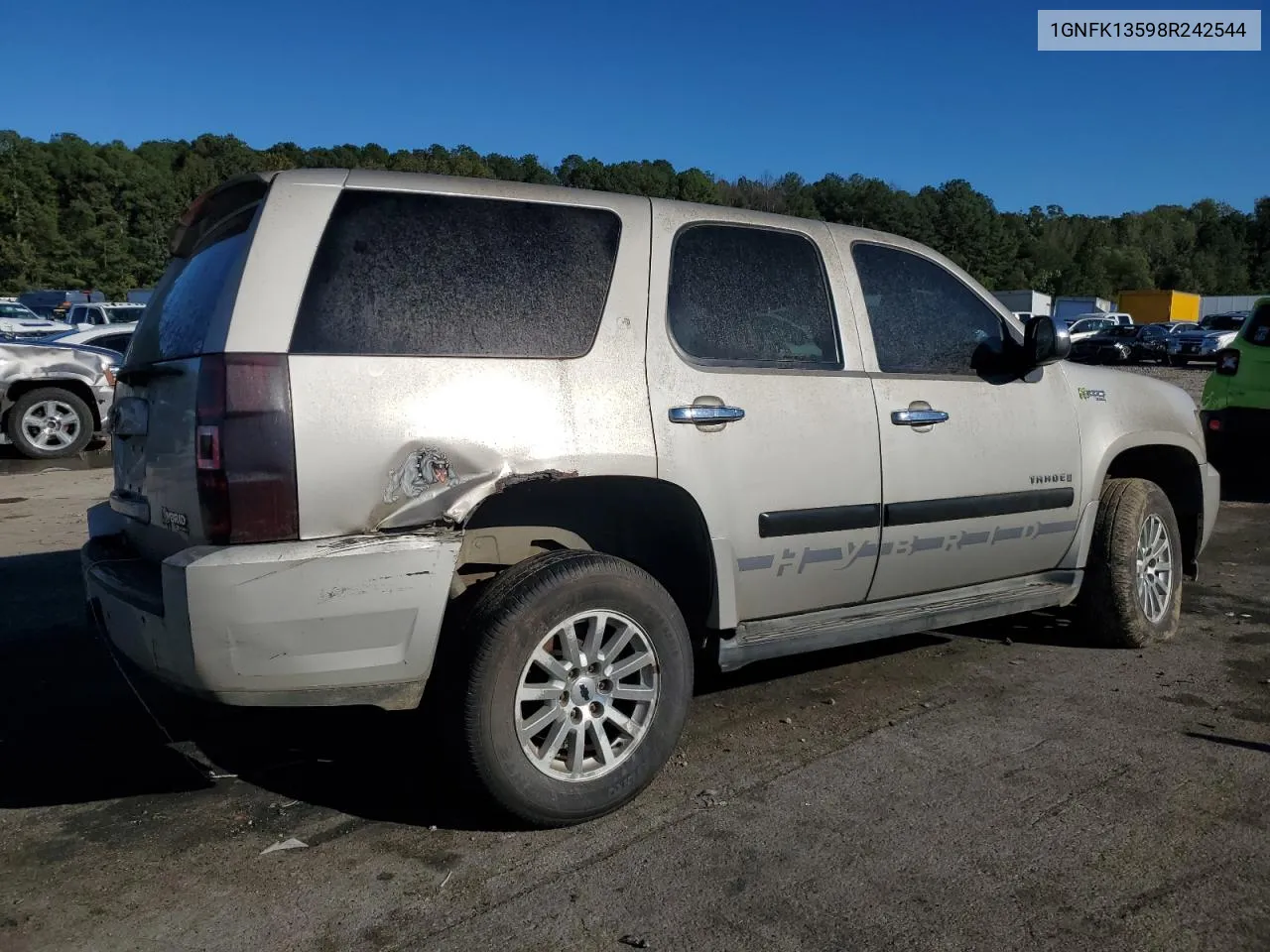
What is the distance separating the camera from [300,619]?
2811mm

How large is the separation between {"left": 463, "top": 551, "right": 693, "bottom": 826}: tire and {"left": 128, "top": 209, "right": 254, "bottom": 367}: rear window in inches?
44.6

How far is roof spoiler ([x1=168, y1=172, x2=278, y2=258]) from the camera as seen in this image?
3.19 metres

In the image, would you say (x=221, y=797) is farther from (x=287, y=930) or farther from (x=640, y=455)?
(x=640, y=455)

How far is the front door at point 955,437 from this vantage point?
4078mm

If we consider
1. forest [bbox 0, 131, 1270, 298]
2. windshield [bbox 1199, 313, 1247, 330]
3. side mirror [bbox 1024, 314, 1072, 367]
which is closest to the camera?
side mirror [bbox 1024, 314, 1072, 367]

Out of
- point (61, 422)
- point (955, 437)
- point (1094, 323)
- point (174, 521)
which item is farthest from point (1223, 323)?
point (174, 521)

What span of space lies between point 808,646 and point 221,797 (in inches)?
79.3

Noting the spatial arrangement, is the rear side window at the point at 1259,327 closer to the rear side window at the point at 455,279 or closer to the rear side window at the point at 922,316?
the rear side window at the point at 922,316

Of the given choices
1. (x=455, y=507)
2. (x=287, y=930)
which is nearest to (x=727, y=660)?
(x=455, y=507)

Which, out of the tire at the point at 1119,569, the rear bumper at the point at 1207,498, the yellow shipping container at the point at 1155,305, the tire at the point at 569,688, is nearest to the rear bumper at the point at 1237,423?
the rear bumper at the point at 1207,498

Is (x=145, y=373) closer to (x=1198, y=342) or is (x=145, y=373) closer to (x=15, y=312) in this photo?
(x=15, y=312)

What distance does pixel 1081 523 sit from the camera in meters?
4.76

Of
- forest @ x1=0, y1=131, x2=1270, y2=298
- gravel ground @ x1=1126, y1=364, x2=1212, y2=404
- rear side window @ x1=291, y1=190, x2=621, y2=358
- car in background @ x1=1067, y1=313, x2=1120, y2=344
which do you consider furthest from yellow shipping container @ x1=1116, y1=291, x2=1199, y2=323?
rear side window @ x1=291, y1=190, x2=621, y2=358

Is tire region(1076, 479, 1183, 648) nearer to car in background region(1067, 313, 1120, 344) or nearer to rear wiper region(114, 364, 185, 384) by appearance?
rear wiper region(114, 364, 185, 384)
